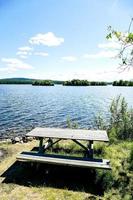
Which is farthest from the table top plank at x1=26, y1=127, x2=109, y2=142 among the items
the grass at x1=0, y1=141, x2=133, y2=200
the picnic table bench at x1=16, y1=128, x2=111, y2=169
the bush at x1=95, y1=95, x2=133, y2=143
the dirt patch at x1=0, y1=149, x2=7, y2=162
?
the bush at x1=95, y1=95, x2=133, y2=143

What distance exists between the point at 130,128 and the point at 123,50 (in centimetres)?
696

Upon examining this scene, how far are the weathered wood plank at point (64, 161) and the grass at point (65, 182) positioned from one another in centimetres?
24

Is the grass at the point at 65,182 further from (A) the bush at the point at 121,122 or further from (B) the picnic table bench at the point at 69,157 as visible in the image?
(A) the bush at the point at 121,122

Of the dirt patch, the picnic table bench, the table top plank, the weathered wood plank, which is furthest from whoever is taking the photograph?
the dirt patch

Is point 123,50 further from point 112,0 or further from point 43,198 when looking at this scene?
point 43,198

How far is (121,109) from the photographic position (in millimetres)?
12547

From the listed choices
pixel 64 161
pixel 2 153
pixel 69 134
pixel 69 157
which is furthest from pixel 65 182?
pixel 2 153

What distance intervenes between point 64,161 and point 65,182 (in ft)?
2.01

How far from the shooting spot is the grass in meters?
6.08

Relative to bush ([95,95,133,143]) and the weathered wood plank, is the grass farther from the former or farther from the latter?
bush ([95,95,133,143])

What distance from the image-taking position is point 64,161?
23.1ft

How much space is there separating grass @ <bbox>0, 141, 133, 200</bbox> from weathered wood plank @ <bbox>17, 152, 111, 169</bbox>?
0.24 m

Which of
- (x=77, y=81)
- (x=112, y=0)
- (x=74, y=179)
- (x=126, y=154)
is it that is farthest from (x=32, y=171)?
(x=77, y=81)

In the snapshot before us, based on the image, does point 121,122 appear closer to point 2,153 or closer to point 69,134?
point 69,134
